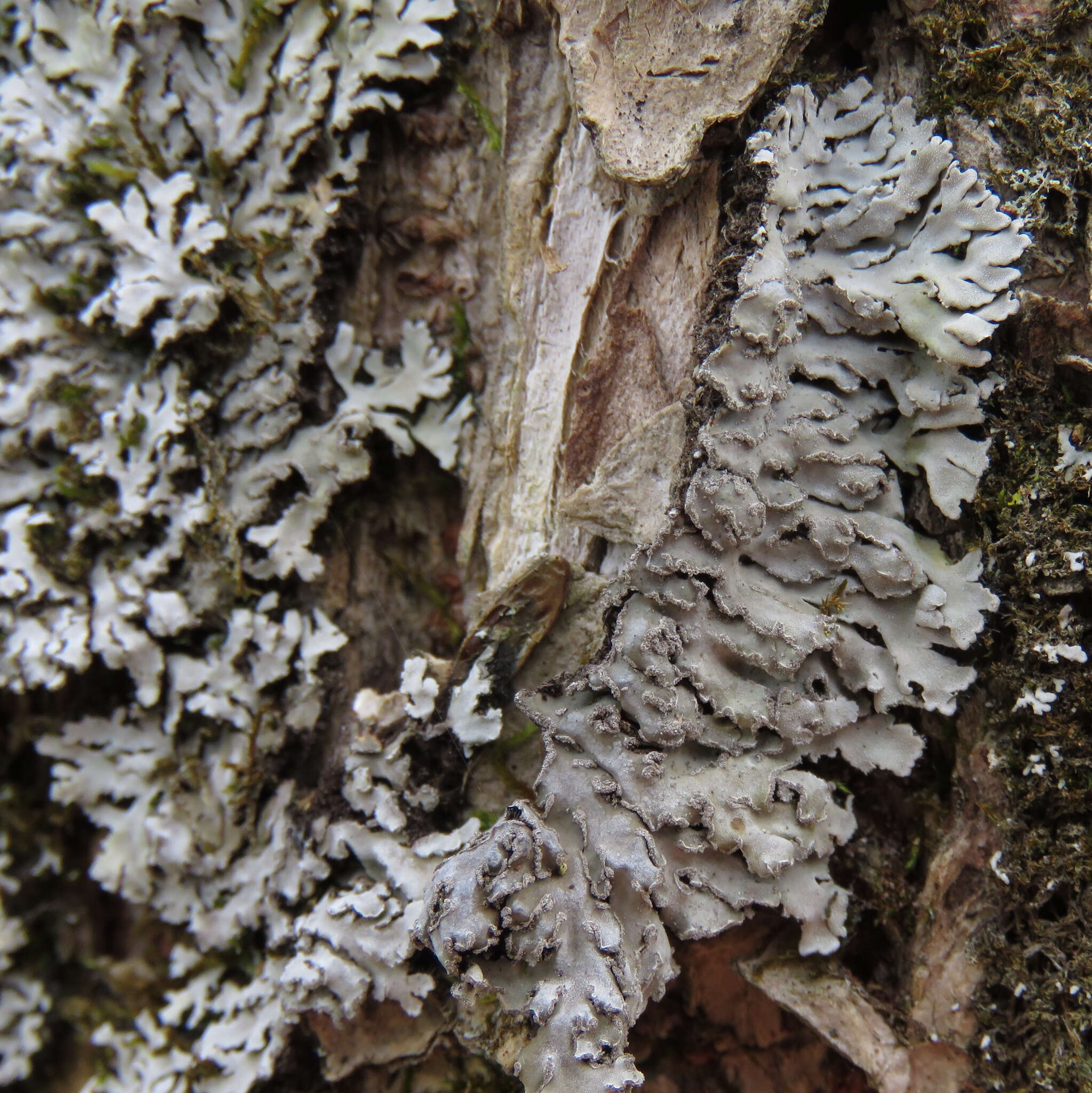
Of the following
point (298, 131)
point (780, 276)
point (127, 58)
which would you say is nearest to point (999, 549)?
point (780, 276)

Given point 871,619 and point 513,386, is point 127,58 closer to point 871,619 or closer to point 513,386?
point 513,386

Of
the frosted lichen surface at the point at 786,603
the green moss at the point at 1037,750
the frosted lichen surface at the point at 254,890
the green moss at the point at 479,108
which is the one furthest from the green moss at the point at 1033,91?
the frosted lichen surface at the point at 254,890

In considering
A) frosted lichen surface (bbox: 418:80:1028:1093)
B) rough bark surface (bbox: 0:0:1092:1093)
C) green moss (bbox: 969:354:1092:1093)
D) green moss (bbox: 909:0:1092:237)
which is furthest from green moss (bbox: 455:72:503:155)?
green moss (bbox: 969:354:1092:1093)

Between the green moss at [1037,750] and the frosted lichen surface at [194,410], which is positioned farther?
the frosted lichen surface at [194,410]

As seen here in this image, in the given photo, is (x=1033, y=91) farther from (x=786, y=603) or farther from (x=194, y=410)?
(x=194, y=410)

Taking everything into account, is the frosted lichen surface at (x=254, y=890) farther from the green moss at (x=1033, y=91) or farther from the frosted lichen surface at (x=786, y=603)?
the green moss at (x=1033, y=91)

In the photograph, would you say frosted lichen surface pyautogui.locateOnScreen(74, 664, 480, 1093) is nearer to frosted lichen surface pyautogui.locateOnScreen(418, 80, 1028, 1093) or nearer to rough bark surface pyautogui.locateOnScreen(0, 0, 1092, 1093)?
rough bark surface pyautogui.locateOnScreen(0, 0, 1092, 1093)

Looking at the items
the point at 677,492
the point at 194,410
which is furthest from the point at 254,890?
the point at 677,492

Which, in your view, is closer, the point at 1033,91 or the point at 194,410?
the point at 1033,91
